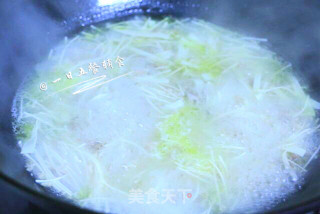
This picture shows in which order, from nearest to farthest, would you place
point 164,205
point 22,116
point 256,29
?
point 164,205
point 22,116
point 256,29

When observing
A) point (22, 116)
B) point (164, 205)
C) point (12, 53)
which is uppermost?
point (12, 53)

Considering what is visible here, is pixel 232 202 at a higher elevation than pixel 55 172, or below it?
below

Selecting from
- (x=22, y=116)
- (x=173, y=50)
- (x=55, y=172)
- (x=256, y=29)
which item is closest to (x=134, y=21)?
(x=173, y=50)

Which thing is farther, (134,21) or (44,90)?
(134,21)

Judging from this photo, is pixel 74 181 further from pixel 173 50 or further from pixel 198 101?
pixel 173 50

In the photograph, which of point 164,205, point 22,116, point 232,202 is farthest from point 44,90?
point 232,202

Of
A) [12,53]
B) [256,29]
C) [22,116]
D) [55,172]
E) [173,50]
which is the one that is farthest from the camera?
[256,29]
